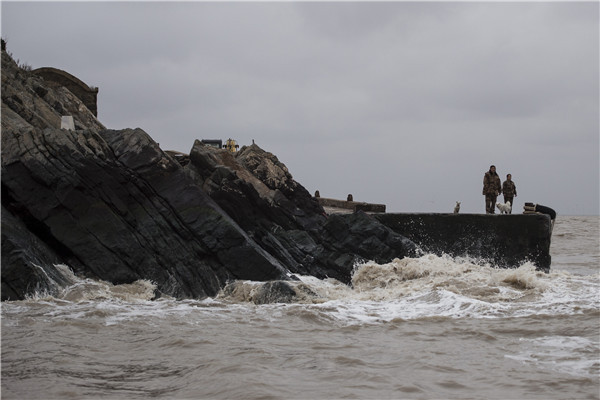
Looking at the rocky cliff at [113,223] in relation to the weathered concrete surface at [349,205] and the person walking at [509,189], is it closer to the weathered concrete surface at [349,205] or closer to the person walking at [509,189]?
the weathered concrete surface at [349,205]

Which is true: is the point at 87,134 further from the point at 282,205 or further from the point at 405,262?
the point at 405,262

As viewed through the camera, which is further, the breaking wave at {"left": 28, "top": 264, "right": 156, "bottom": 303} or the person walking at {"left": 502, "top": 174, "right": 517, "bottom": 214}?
the person walking at {"left": 502, "top": 174, "right": 517, "bottom": 214}

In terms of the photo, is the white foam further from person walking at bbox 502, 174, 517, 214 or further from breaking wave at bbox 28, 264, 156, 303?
person walking at bbox 502, 174, 517, 214

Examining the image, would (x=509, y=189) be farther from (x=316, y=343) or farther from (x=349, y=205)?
(x=316, y=343)

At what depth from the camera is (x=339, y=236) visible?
14.5 metres

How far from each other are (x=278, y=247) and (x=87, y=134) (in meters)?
4.37

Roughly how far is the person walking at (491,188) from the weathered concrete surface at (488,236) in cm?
274

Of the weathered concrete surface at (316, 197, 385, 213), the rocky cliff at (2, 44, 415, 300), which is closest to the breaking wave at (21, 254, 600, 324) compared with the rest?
the rocky cliff at (2, 44, 415, 300)

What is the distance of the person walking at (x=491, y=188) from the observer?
1788 cm

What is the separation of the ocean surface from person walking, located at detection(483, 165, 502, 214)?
5.93m

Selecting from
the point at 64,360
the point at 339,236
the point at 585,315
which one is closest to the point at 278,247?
the point at 339,236

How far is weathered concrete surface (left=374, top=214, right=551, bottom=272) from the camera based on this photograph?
49.2ft

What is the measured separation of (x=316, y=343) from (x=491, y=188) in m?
11.6

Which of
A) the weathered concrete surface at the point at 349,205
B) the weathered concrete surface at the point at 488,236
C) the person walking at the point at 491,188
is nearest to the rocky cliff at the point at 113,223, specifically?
the weathered concrete surface at the point at 488,236
